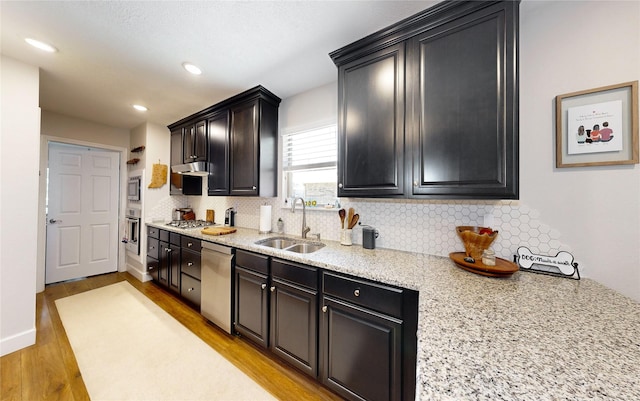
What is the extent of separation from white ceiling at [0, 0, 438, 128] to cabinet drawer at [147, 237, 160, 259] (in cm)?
200

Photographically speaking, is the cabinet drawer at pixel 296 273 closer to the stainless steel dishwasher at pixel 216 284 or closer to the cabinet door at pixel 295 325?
the cabinet door at pixel 295 325

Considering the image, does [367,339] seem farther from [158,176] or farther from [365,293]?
[158,176]

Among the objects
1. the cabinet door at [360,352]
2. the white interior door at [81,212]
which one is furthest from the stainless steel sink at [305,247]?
the white interior door at [81,212]

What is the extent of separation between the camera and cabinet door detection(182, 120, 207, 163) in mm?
3002

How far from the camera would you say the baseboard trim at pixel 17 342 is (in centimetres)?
188

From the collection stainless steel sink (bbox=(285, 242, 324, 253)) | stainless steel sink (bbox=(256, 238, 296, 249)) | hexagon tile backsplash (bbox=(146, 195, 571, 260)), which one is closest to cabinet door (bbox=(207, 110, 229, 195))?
hexagon tile backsplash (bbox=(146, 195, 571, 260))

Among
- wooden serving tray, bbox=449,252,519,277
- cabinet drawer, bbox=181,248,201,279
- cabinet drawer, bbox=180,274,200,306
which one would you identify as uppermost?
wooden serving tray, bbox=449,252,519,277

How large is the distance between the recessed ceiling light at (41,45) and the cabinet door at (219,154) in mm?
1358

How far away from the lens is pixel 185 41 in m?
1.70

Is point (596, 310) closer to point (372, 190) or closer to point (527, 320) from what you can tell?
point (527, 320)

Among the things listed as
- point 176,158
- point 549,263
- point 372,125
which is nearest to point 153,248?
point 176,158

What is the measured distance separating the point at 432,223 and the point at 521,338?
109 centimetres

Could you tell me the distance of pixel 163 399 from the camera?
1.49 m

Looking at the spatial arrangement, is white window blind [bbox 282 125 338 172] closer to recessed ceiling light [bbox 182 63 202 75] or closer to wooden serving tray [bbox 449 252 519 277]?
recessed ceiling light [bbox 182 63 202 75]
